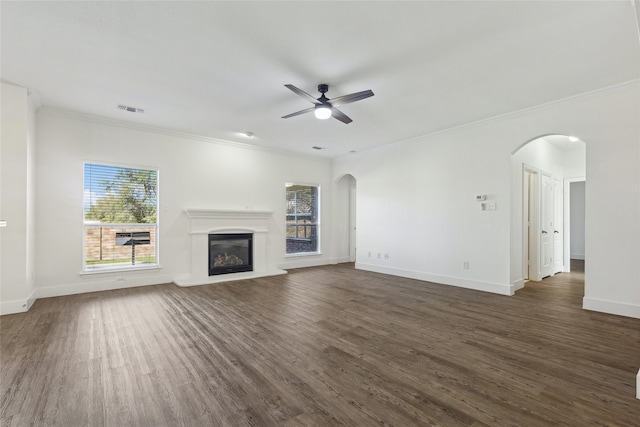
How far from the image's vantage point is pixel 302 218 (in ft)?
26.1

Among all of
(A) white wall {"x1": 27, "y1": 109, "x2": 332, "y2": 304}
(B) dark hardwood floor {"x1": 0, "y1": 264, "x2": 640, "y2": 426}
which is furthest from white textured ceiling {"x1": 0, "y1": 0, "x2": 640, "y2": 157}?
(B) dark hardwood floor {"x1": 0, "y1": 264, "x2": 640, "y2": 426}

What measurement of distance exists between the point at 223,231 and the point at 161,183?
5.07ft

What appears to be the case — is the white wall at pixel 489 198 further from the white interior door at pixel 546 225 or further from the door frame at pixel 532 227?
the white interior door at pixel 546 225

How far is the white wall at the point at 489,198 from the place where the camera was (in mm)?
3766

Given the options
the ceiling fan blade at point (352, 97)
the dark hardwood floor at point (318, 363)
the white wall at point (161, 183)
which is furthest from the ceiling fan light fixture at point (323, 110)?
the white wall at point (161, 183)

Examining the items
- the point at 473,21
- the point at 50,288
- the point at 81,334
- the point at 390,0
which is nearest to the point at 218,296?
the point at 81,334

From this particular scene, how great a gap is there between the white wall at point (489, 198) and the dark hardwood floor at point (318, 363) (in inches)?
28.8

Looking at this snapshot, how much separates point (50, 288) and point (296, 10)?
5.48 meters

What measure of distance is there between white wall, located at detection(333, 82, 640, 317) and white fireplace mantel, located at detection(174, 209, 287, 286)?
2419mm

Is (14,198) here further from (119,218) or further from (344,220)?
(344,220)

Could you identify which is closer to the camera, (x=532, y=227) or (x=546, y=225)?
(x=532, y=227)

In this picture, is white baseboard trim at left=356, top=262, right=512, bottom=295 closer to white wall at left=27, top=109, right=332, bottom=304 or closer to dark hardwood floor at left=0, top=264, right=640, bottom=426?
dark hardwood floor at left=0, top=264, right=640, bottom=426

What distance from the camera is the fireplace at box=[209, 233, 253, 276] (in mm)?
6277

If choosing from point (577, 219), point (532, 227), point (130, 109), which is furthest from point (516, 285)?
point (130, 109)
